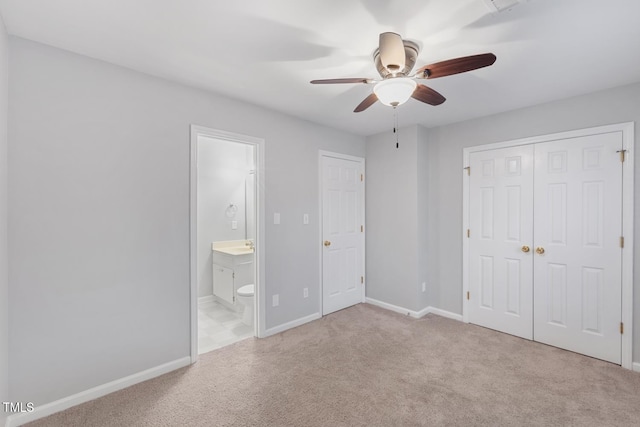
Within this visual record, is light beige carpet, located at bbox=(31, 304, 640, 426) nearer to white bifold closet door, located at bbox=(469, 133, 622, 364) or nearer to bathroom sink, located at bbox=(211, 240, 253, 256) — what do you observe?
white bifold closet door, located at bbox=(469, 133, 622, 364)

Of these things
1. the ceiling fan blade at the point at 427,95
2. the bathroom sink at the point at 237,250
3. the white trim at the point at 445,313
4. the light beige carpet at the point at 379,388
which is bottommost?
the light beige carpet at the point at 379,388

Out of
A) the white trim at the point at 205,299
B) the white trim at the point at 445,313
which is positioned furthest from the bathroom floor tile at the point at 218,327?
the white trim at the point at 445,313

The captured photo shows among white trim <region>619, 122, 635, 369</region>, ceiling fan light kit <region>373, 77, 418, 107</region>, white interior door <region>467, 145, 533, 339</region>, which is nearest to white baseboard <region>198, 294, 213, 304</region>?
white interior door <region>467, 145, 533, 339</region>

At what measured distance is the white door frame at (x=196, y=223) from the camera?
100 inches

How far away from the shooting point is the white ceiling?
1562 mm

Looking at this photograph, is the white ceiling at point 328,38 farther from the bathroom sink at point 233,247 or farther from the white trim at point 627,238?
the bathroom sink at point 233,247

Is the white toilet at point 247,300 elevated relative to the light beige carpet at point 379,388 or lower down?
elevated

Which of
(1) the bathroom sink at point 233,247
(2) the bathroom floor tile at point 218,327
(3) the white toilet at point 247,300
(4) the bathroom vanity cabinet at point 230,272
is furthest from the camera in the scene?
(1) the bathroom sink at point 233,247

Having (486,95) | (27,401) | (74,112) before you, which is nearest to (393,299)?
(486,95)

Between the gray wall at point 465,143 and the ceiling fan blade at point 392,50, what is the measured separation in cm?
224

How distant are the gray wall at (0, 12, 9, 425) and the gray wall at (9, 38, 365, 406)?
45 mm

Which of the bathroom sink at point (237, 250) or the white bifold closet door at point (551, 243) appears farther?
the bathroom sink at point (237, 250)

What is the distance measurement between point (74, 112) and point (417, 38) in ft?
7.57

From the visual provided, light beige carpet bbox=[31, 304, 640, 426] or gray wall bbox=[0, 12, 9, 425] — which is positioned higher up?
gray wall bbox=[0, 12, 9, 425]
